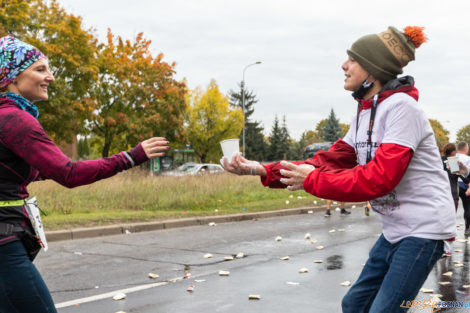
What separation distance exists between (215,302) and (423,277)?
3287mm

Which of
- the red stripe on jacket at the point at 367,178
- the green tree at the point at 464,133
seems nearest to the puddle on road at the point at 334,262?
the red stripe on jacket at the point at 367,178

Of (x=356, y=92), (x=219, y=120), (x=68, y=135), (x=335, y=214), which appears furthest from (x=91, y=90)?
(x=356, y=92)

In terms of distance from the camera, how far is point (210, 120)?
55.9m

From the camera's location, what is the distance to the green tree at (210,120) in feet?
182

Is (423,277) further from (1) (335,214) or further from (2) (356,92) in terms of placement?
(1) (335,214)

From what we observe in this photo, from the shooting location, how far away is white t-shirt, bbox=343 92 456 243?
8.20 feet

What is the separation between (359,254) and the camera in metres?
8.48

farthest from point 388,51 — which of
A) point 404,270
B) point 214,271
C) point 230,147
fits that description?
point 214,271

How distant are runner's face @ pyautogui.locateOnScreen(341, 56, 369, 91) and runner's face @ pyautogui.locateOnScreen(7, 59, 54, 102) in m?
1.61

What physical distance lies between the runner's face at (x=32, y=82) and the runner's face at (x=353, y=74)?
161 cm

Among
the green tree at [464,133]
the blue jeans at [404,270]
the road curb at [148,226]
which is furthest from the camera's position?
the green tree at [464,133]

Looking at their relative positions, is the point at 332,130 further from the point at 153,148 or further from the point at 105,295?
the point at 153,148

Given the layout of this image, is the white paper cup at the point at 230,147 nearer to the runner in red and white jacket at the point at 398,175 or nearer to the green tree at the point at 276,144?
the runner in red and white jacket at the point at 398,175

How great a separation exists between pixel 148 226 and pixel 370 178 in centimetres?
986
